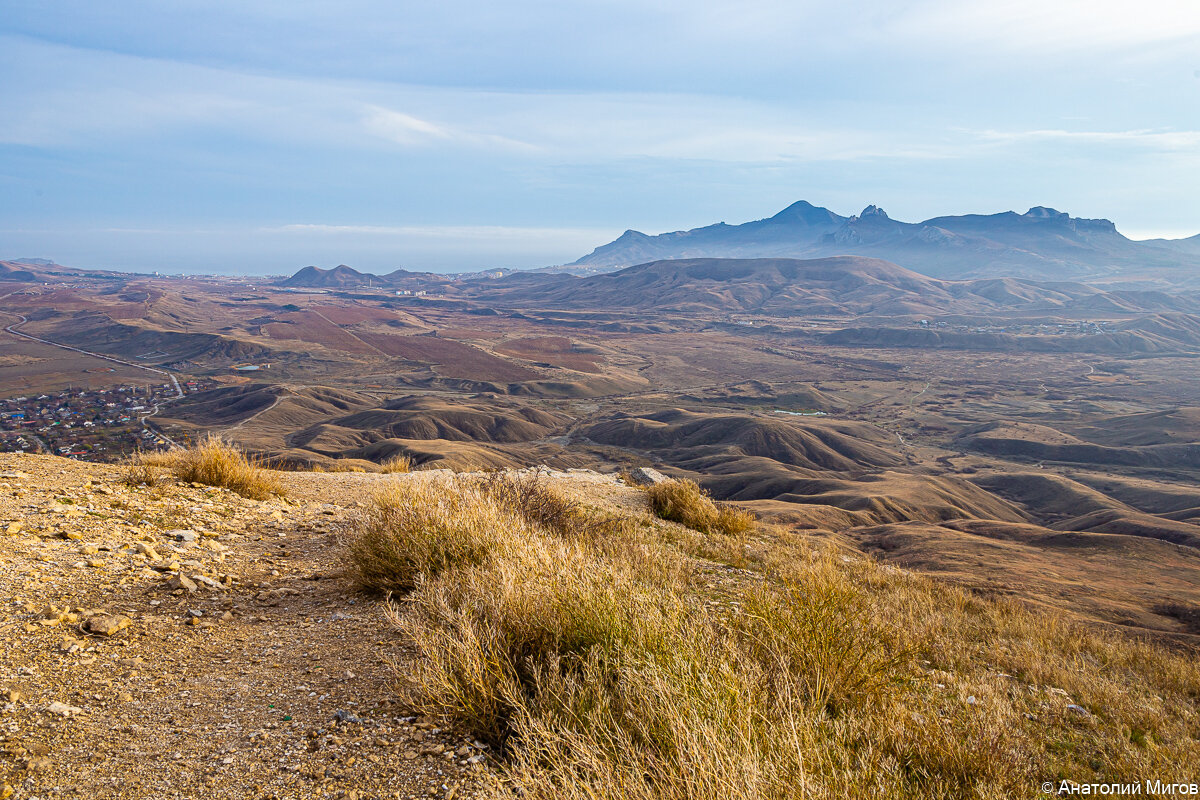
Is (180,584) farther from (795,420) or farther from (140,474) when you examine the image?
(795,420)

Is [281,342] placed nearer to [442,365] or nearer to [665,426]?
[442,365]

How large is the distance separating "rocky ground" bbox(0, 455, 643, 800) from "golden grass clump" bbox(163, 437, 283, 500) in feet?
4.55

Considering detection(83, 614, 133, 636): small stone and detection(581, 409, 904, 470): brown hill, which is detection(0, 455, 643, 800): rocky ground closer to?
detection(83, 614, 133, 636): small stone

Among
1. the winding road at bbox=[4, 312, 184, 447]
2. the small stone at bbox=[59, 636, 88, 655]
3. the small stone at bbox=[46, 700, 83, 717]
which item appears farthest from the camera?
the winding road at bbox=[4, 312, 184, 447]

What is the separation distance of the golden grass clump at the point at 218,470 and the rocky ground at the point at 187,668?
139cm

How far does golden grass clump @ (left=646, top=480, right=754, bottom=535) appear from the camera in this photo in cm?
1312

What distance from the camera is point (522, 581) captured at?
4223 mm

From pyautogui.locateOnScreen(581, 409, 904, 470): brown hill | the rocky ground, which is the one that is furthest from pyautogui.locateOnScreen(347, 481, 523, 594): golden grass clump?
pyautogui.locateOnScreen(581, 409, 904, 470): brown hill

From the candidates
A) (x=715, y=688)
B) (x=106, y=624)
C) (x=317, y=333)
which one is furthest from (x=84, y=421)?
(x=317, y=333)

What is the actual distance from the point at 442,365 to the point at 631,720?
113598 millimetres

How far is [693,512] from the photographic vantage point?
1329cm

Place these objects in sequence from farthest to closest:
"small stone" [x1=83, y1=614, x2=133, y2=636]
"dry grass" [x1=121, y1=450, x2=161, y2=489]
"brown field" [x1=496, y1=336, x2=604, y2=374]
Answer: "brown field" [x1=496, y1=336, x2=604, y2=374] < "dry grass" [x1=121, y1=450, x2=161, y2=489] < "small stone" [x1=83, y1=614, x2=133, y2=636]

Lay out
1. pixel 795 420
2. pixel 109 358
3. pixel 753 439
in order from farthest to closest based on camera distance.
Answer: pixel 109 358
pixel 795 420
pixel 753 439

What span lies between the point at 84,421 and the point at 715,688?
77.7 metres
